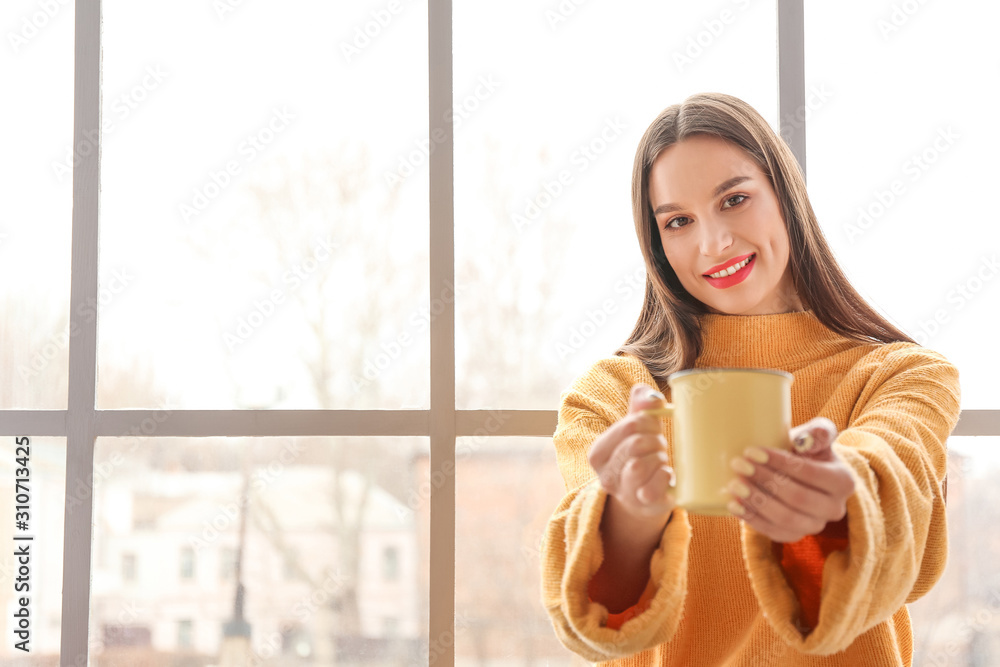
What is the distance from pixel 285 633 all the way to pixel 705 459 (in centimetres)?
110

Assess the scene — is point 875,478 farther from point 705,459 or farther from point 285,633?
point 285,633

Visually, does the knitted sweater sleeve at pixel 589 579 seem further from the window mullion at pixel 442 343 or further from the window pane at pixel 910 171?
the window pane at pixel 910 171

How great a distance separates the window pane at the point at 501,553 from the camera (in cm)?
168

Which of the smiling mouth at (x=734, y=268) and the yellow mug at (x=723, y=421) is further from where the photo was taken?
the smiling mouth at (x=734, y=268)

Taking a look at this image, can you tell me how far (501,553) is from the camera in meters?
1.69

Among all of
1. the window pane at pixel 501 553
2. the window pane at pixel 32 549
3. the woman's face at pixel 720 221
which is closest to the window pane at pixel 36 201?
the window pane at pixel 32 549

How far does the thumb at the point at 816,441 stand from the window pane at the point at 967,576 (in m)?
1.03

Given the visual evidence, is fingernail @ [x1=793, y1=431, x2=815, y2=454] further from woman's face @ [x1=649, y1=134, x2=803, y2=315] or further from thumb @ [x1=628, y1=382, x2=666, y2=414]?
woman's face @ [x1=649, y1=134, x2=803, y2=315]

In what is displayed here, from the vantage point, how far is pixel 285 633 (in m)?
1.65

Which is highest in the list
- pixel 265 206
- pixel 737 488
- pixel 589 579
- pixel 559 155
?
pixel 559 155

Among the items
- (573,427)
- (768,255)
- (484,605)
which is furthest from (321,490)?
(768,255)

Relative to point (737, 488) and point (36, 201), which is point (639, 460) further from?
point (36, 201)

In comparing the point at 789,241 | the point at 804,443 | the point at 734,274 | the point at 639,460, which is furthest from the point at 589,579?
the point at 789,241

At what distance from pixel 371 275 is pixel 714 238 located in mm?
718
